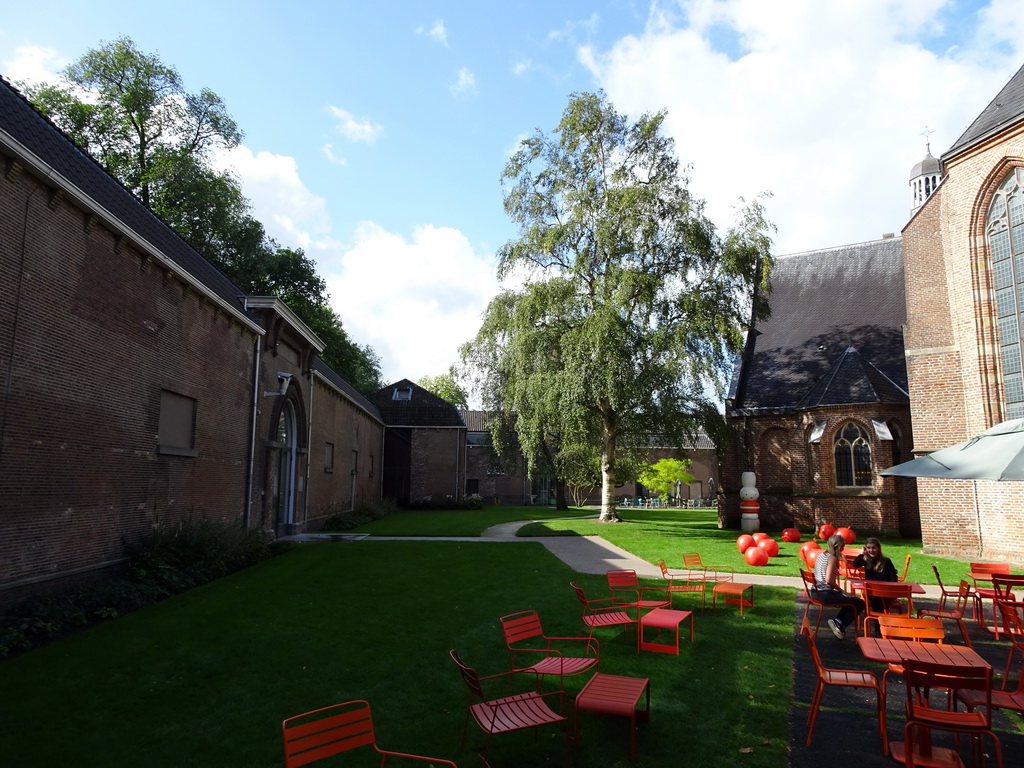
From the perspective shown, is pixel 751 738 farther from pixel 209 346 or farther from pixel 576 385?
pixel 576 385

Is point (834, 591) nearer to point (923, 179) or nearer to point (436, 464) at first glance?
point (436, 464)

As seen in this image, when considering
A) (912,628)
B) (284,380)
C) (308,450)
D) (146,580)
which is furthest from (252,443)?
(912,628)

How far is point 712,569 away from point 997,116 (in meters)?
13.6

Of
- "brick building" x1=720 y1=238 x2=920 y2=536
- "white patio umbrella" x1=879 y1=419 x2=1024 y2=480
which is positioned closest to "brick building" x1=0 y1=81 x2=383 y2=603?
"white patio umbrella" x1=879 y1=419 x2=1024 y2=480

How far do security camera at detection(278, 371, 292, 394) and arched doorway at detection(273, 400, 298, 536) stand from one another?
1078 mm

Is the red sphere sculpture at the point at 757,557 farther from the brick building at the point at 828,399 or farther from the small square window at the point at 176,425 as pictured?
the small square window at the point at 176,425

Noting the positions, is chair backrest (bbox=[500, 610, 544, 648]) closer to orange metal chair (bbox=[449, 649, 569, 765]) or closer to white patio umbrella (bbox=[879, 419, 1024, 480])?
orange metal chair (bbox=[449, 649, 569, 765])

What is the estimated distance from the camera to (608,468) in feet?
80.5

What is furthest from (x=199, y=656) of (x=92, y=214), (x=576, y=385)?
(x=576, y=385)

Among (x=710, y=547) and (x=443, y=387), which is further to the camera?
(x=443, y=387)

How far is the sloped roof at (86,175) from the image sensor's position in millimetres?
9469

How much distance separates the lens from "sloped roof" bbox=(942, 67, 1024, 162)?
15.6 m

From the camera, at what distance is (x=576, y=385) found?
20875 millimetres

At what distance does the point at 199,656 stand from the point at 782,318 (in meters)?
27.0
